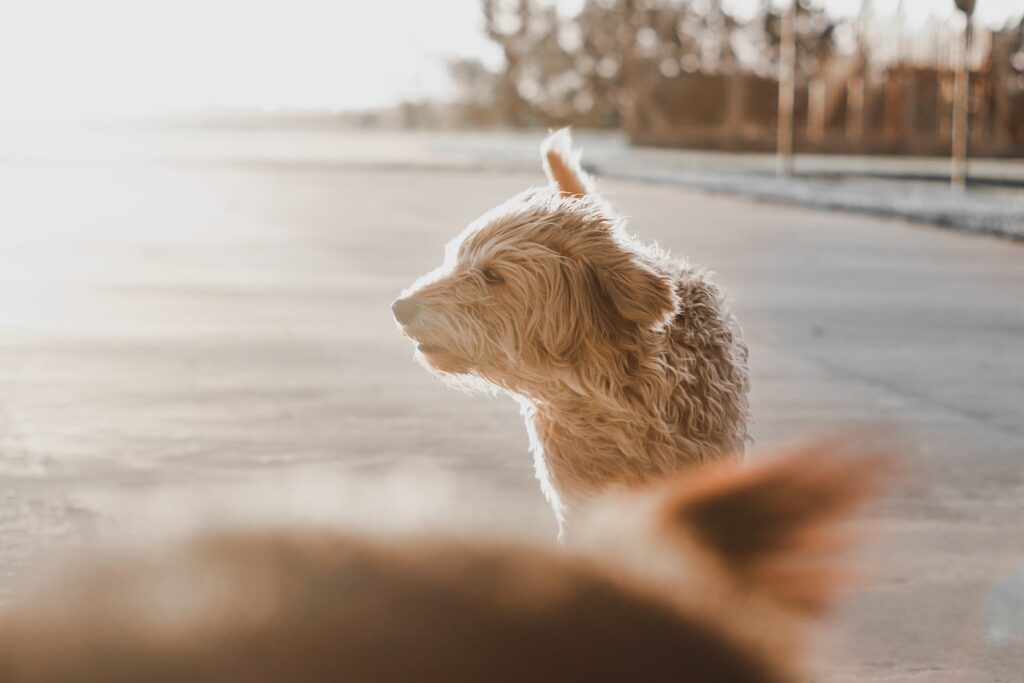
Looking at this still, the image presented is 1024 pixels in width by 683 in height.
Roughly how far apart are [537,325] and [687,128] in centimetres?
6373

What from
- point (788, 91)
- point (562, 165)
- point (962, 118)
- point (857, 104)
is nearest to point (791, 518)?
point (562, 165)

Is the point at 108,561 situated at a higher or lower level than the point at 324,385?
higher

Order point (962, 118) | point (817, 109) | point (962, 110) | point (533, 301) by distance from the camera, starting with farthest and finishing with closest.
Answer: point (817, 109) < point (962, 118) < point (962, 110) < point (533, 301)

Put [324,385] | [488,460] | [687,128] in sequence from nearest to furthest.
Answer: [488,460] < [324,385] < [687,128]

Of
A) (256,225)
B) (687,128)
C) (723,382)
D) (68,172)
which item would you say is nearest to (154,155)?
(68,172)

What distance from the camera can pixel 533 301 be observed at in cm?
394

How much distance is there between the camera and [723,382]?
4180mm

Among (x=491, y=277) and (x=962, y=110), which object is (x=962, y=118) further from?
(x=491, y=277)

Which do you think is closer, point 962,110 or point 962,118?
point 962,110

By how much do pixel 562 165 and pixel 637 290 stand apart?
109 cm

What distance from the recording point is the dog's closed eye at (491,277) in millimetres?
3990

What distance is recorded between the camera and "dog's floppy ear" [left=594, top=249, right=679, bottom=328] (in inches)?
150

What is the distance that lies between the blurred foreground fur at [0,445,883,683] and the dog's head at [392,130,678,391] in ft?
9.30

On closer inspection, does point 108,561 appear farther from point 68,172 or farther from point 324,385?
point 68,172
